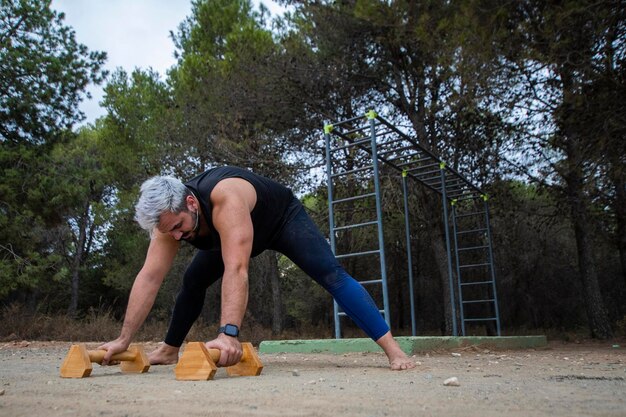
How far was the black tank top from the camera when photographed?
2846mm

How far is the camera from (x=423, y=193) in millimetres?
12039

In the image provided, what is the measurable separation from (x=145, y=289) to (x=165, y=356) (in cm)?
64

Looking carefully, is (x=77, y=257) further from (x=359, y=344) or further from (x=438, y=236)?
(x=359, y=344)

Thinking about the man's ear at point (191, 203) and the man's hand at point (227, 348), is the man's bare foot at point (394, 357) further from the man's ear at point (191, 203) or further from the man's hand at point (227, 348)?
the man's ear at point (191, 203)

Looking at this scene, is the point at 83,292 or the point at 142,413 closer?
the point at 142,413

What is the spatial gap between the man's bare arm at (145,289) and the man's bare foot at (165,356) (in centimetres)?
48

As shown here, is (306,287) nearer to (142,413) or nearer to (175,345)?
(175,345)

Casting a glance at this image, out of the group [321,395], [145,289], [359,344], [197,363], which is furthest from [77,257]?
[321,395]

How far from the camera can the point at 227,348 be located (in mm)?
2510

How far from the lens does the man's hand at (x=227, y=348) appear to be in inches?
98.9

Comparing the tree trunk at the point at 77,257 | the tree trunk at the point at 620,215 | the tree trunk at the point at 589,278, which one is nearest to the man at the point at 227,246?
the tree trunk at the point at 620,215

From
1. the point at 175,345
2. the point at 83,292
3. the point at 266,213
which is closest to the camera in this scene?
the point at 266,213

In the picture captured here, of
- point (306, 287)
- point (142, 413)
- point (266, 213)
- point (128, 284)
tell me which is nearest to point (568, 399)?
point (142, 413)

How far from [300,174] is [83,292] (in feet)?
49.6
